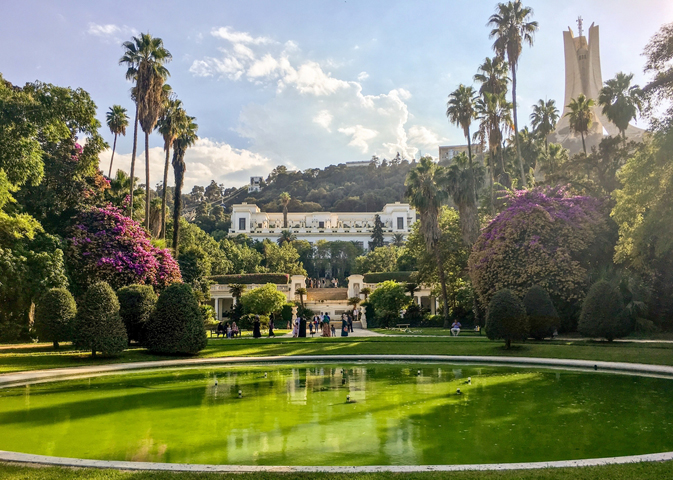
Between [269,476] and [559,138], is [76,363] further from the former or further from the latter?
[559,138]

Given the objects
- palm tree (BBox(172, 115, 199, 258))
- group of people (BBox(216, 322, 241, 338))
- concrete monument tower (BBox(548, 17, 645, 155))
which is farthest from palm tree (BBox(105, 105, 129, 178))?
concrete monument tower (BBox(548, 17, 645, 155))

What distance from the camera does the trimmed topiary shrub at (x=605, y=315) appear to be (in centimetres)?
2008

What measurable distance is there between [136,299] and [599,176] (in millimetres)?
29385

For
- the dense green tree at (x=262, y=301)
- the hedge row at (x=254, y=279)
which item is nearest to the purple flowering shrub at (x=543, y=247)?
the dense green tree at (x=262, y=301)

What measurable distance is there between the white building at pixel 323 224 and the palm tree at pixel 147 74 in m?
72.4

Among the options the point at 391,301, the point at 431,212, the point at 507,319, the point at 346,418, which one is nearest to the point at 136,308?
the point at 507,319

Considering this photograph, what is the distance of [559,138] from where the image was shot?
334 feet

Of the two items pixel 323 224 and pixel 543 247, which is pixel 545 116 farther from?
pixel 323 224

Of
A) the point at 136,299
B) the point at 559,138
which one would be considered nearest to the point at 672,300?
the point at 136,299

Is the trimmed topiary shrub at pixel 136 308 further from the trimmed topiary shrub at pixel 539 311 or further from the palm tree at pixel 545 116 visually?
the palm tree at pixel 545 116

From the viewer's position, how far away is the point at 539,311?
70.0 feet

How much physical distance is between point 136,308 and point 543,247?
19043 mm

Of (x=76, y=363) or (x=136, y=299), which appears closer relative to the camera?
(x=76, y=363)

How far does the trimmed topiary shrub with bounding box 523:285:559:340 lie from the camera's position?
21359mm
